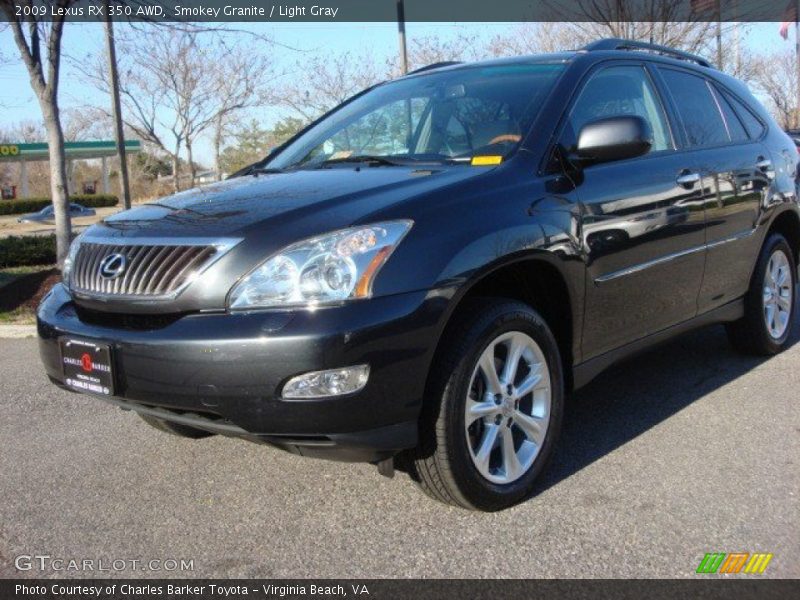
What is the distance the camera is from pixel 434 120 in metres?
3.94

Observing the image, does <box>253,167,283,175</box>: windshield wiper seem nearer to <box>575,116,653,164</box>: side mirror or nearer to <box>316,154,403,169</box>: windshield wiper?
<box>316,154,403,169</box>: windshield wiper

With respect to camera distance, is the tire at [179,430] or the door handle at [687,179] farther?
the door handle at [687,179]

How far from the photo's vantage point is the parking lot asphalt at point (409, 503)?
2.73m

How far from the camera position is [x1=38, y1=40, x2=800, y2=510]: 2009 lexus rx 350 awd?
2604 millimetres

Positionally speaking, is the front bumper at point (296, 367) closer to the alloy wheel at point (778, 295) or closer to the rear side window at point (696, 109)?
the rear side window at point (696, 109)

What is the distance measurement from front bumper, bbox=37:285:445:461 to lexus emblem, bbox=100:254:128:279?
30 cm

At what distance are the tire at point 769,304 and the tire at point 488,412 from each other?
90.0 inches

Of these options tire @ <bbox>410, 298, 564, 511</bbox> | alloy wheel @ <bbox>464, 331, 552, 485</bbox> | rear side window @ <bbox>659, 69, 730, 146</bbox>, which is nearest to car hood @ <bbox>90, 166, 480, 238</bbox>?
tire @ <bbox>410, 298, 564, 511</bbox>

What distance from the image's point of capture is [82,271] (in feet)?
10.3

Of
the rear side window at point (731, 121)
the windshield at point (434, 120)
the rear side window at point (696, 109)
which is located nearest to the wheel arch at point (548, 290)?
the windshield at point (434, 120)

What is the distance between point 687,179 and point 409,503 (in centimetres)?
225

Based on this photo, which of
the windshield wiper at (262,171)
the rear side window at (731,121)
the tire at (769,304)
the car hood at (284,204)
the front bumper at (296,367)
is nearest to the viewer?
the front bumper at (296,367)

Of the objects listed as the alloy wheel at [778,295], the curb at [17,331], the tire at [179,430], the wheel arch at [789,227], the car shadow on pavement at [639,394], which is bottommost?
the car shadow on pavement at [639,394]

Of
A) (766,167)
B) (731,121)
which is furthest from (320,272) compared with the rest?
(766,167)
